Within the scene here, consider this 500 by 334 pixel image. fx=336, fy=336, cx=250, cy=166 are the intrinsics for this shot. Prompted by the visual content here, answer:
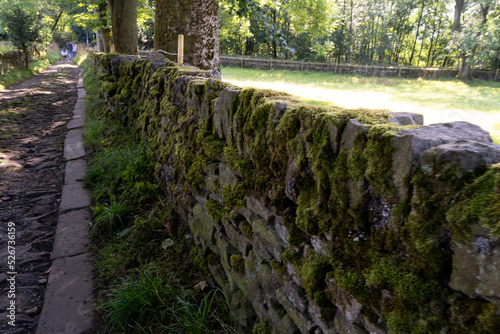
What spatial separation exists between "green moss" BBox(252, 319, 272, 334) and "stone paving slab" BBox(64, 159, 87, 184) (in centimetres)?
400

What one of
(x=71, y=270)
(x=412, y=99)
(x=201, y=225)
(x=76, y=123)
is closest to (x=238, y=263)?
(x=201, y=225)

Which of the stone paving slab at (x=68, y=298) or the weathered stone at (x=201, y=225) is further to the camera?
the weathered stone at (x=201, y=225)

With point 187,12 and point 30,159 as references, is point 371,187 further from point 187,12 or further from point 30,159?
point 30,159

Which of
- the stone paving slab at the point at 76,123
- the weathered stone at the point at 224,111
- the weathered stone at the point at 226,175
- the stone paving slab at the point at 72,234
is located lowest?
the stone paving slab at the point at 72,234

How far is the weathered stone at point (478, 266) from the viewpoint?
3.14 feet

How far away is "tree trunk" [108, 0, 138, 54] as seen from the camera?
9250mm

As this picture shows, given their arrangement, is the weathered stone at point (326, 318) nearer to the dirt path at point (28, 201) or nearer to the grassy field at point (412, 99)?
the grassy field at point (412, 99)

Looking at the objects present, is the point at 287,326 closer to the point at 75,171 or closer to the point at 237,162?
the point at 237,162

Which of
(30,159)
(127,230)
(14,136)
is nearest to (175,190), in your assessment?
(127,230)

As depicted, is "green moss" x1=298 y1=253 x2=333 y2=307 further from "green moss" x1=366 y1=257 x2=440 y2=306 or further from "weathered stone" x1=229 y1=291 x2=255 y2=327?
"weathered stone" x1=229 y1=291 x2=255 y2=327

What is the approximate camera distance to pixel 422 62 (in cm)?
4141

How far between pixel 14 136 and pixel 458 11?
33.9 meters

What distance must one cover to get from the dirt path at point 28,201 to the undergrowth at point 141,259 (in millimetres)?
535

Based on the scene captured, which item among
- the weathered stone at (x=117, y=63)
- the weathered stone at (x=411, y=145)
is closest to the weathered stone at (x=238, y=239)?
the weathered stone at (x=411, y=145)
